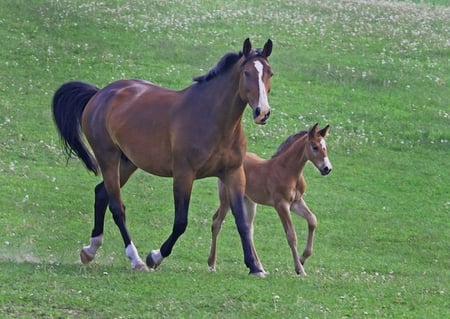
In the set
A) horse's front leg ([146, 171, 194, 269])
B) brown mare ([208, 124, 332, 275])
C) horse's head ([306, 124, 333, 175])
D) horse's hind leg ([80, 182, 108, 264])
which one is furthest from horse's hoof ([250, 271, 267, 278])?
horse's head ([306, 124, 333, 175])

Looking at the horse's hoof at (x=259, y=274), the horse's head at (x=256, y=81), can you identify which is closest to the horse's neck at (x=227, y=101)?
the horse's head at (x=256, y=81)

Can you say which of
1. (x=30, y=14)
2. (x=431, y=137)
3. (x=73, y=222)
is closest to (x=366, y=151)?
(x=431, y=137)

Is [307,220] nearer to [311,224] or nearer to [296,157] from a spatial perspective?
[311,224]

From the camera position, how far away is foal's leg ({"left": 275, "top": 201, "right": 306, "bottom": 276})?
594 inches

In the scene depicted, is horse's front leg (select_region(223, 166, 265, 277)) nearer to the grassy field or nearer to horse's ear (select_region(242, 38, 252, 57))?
the grassy field

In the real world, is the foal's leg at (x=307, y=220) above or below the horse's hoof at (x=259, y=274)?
below

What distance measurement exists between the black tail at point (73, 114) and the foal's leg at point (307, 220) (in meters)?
3.25

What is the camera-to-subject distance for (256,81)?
12406 mm

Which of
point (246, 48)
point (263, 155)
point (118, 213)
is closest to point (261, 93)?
point (246, 48)

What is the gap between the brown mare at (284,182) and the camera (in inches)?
637

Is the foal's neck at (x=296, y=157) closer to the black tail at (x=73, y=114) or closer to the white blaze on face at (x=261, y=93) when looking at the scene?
the black tail at (x=73, y=114)

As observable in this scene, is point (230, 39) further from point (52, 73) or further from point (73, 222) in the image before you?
point (73, 222)

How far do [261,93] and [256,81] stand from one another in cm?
17

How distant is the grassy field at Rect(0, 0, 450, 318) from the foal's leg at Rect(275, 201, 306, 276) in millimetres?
448
